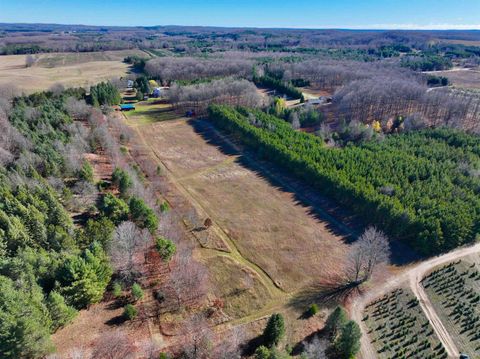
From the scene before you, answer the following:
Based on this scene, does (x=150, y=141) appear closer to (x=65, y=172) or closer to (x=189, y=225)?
(x=65, y=172)

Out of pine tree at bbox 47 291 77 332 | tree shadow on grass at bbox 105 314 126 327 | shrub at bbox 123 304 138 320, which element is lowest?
tree shadow on grass at bbox 105 314 126 327

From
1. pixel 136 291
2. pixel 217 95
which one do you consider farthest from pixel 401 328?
pixel 217 95

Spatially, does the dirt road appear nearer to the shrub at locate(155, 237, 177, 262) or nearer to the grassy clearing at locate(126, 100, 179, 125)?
the shrub at locate(155, 237, 177, 262)

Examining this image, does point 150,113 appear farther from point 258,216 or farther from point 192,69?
point 258,216

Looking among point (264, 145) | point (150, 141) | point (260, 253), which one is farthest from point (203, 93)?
point (260, 253)

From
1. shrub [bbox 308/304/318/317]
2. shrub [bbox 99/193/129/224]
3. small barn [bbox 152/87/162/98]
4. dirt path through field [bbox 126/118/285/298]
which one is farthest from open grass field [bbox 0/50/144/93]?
shrub [bbox 308/304/318/317]

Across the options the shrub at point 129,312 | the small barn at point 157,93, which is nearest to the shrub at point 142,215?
the shrub at point 129,312
